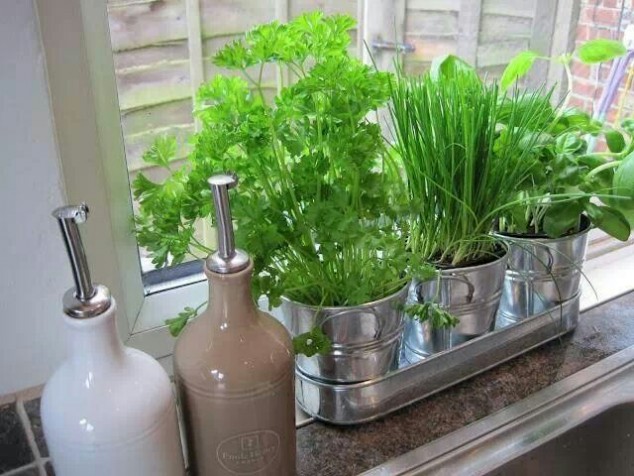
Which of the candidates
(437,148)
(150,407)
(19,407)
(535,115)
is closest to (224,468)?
(150,407)

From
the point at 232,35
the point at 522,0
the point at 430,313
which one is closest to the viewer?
the point at 430,313

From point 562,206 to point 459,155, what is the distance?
15cm

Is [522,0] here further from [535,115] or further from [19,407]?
[19,407]

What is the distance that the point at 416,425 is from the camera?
0.79 metres

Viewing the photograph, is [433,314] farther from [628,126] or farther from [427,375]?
[628,126]

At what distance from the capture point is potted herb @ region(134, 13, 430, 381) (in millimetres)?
619

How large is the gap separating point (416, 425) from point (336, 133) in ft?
1.19

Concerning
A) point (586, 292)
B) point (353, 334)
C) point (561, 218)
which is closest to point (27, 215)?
point (353, 334)

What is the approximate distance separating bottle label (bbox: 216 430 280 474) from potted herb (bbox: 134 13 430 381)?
0.09m

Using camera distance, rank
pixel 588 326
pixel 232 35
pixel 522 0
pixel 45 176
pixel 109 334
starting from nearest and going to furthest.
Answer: pixel 109 334
pixel 45 176
pixel 232 35
pixel 588 326
pixel 522 0

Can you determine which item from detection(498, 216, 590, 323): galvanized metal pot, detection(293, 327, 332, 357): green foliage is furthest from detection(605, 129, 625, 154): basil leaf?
detection(293, 327, 332, 357): green foliage

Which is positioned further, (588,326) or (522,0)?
(522,0)

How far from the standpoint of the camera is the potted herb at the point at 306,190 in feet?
2.03

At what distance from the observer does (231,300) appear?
0.56 metres
